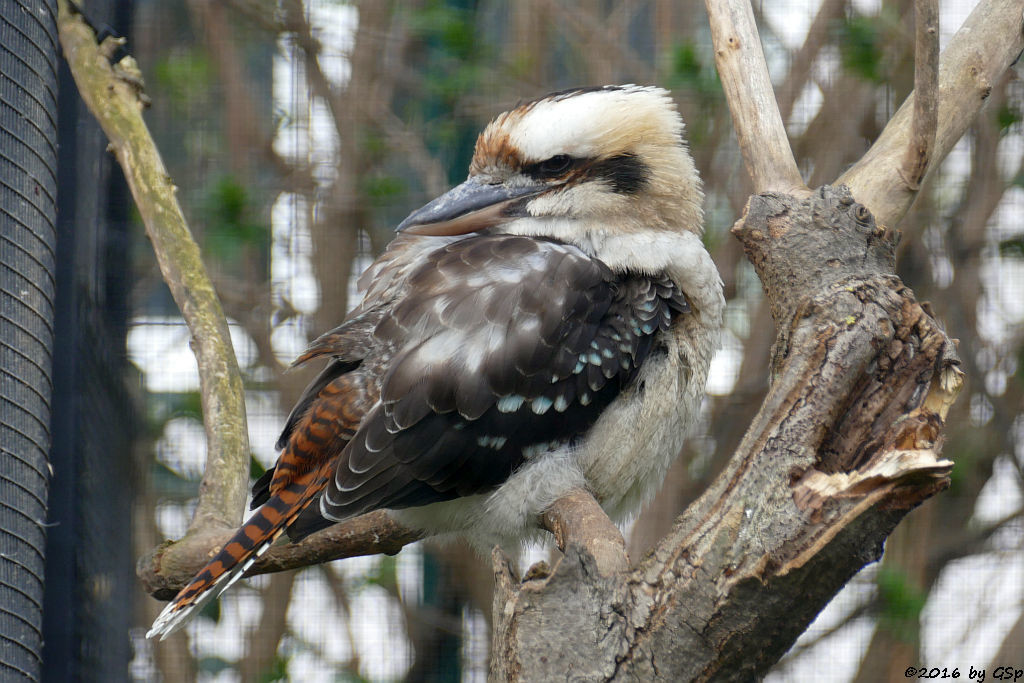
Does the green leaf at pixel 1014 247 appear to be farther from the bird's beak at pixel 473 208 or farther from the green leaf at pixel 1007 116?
the bird's beak at pixel 473 208

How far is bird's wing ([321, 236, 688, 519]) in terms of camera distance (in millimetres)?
1591

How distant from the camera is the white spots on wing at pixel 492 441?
1.63 meters

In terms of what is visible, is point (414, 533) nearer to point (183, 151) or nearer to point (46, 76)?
point (46, 76)

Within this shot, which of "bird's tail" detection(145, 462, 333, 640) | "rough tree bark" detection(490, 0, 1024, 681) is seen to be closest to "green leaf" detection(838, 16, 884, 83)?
"rough tree bark" detection(490, 0, 1024, 681)

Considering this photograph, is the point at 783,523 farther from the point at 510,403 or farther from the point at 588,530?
the point at 510,403

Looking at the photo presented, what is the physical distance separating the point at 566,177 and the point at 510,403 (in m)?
0.45

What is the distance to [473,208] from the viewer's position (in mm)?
1860

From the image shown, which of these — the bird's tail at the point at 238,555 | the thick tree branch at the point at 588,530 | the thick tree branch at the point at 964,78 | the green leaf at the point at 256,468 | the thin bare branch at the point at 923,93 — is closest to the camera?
A: the thick tree branch at the point at 588,530

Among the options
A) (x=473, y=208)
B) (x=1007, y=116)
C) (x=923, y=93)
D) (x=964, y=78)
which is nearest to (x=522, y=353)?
(x=473, y=208)

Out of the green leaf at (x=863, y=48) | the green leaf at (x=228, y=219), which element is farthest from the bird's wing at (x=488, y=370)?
the green leaf at (x=863, y=48)

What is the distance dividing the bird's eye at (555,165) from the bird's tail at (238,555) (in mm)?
626

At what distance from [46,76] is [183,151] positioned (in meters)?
1.23

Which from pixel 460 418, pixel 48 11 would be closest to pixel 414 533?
pixel 460 418

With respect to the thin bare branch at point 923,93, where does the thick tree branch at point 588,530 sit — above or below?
below
